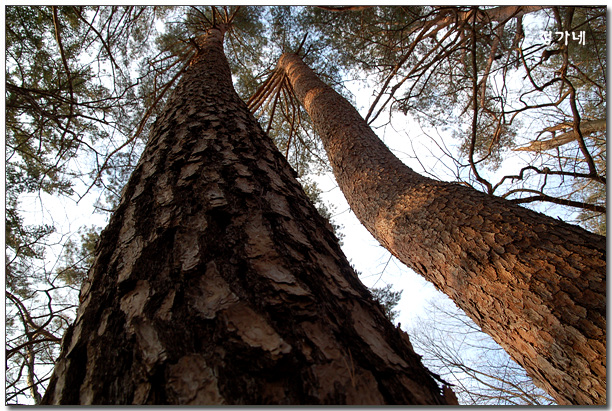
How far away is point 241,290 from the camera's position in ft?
1.50

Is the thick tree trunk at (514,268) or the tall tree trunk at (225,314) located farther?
the thick tree trunk at (514,268)

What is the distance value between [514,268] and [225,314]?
98 cm

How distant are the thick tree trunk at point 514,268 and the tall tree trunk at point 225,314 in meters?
0.65

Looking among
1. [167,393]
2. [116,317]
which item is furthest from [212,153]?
[167,393]

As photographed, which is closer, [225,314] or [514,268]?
[225,314]

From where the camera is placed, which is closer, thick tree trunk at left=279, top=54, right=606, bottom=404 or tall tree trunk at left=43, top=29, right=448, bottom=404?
tall tree trunk at left=43, top=29, right=448, bottom=404

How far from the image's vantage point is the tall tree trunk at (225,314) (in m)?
0.36

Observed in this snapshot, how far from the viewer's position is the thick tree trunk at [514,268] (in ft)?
2.71

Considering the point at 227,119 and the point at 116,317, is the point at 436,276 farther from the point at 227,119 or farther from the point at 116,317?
the point at 116,317

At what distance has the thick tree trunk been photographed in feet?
2.71

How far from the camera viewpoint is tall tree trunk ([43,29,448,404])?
1.18 ft

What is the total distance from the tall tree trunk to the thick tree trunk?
2.13 ft

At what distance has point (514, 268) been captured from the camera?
990mm

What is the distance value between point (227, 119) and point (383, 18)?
163 inches
